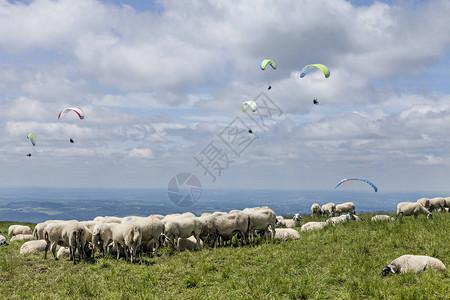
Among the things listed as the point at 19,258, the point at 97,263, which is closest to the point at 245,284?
the point at 97,263

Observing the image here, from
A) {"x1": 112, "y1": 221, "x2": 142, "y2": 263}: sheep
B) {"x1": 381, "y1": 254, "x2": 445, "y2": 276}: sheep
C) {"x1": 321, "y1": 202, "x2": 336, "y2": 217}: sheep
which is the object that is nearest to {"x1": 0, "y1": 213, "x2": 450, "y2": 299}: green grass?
{"x1": 381, "y1": 254, "x2": 445, "y2": 276}: sheep

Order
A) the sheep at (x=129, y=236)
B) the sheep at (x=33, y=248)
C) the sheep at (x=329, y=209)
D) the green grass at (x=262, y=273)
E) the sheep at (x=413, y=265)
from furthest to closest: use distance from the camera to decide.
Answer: the sheep at (x=329, y=209) < the sheep at (x=33, y=248) < the sheep at (x=129, y=236) < the sheep at (x=413, y=265) < the green grass at (x=262, y=273)

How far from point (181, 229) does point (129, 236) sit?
275cm

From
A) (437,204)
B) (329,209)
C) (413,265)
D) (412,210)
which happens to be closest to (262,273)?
(413,265)

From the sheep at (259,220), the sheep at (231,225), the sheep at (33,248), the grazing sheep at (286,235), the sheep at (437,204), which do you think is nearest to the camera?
the sheep at (33,248)

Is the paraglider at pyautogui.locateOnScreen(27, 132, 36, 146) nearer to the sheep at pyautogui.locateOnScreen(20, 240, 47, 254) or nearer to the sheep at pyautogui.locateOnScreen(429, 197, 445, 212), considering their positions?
the sheep at pyautogui.locateOnScreen(20, 240, 47, 254)

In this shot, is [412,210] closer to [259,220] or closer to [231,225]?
[259,220]

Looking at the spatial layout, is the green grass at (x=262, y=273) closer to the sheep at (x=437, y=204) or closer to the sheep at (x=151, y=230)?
the sheep at (x=151, y=230)

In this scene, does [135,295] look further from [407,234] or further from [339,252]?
[407,234]

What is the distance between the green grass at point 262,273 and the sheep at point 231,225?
5.02ft

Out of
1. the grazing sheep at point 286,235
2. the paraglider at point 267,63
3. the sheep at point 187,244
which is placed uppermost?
the paraglider at point 267,63

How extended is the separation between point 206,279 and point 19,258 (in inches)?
386

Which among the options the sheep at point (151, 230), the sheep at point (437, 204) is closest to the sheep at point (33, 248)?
the sheep at point (151, 230)

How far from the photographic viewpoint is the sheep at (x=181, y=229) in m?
15.7
